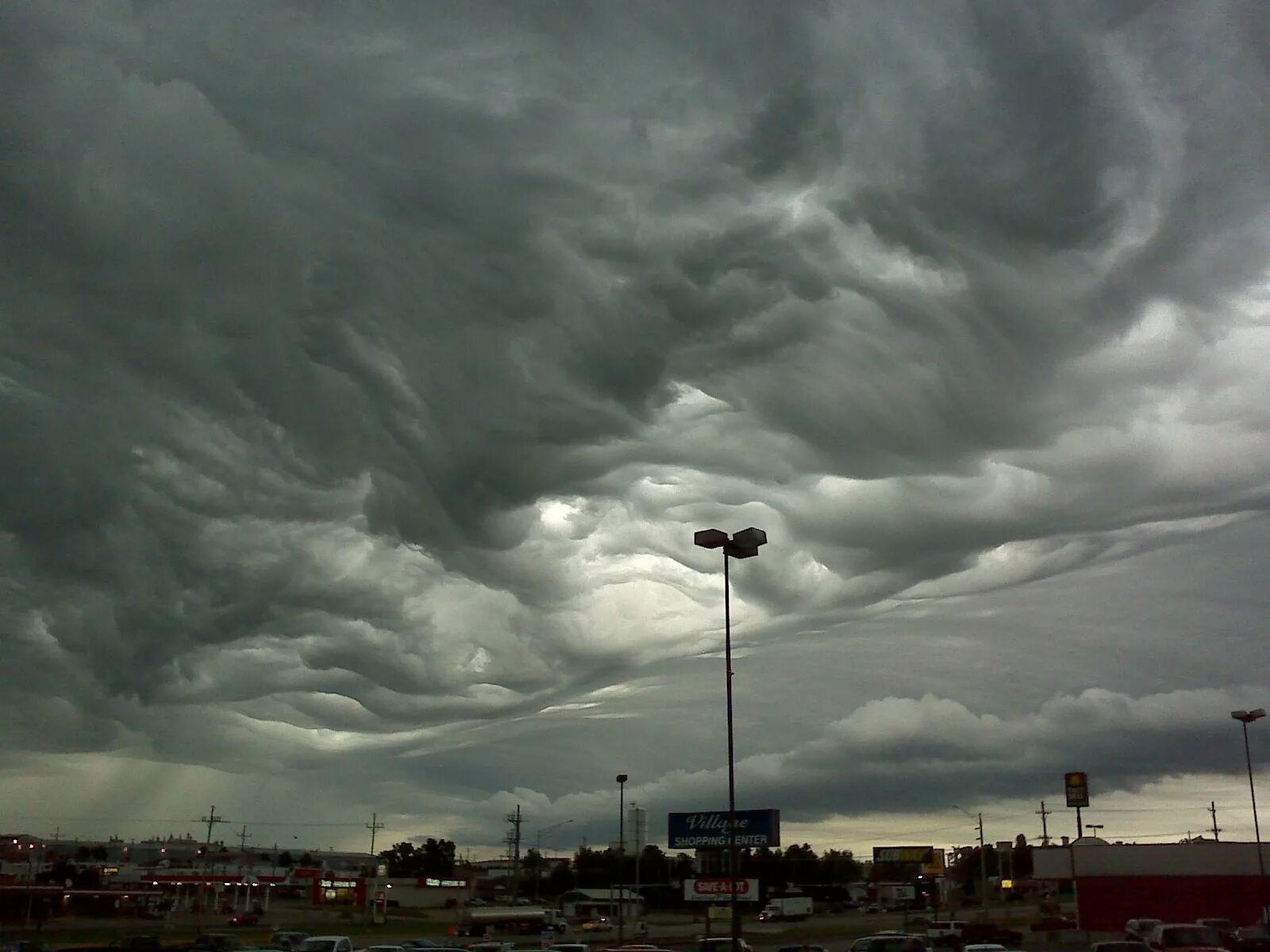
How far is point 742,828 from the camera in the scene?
377ft

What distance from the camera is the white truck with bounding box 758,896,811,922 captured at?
13450 cm

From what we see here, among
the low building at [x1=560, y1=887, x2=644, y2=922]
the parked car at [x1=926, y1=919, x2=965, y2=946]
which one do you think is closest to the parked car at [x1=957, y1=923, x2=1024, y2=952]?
the parked car at [x1=926, y1=919, x2=965, y2=946]

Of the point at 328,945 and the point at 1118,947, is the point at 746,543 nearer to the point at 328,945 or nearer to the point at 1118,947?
the point at 1118,947

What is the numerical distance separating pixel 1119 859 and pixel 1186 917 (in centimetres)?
652

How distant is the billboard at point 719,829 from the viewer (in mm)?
113438

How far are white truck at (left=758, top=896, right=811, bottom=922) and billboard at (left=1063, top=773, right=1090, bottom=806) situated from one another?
3584 cm

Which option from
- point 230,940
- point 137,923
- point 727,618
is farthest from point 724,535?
point 137,923

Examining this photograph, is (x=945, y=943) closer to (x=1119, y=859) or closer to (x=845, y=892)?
(x=1119, y=859)

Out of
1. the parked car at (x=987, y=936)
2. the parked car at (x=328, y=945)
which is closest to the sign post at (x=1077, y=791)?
the parked car at (x=987, y=936)

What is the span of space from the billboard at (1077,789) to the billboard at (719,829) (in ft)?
120

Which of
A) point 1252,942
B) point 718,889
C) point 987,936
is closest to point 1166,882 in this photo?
point 987,936

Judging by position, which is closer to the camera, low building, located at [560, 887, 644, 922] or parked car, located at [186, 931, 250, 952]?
parked car, located at [186, 931, 250, 952]

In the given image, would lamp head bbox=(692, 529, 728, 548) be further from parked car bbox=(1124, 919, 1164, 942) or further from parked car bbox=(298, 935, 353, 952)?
parked car bbox=(1124, 919, 1164, 942)

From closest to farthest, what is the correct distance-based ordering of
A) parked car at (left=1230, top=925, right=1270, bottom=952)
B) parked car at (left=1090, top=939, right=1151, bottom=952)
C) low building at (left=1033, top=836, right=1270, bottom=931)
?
parked car at (left=1090, top=939, right=1151, bottom=952) → parked car at (left=1230, top=925, right=1270, bottom=952) → low building at (left=1033, top=836, right=1270, bottom=931)
